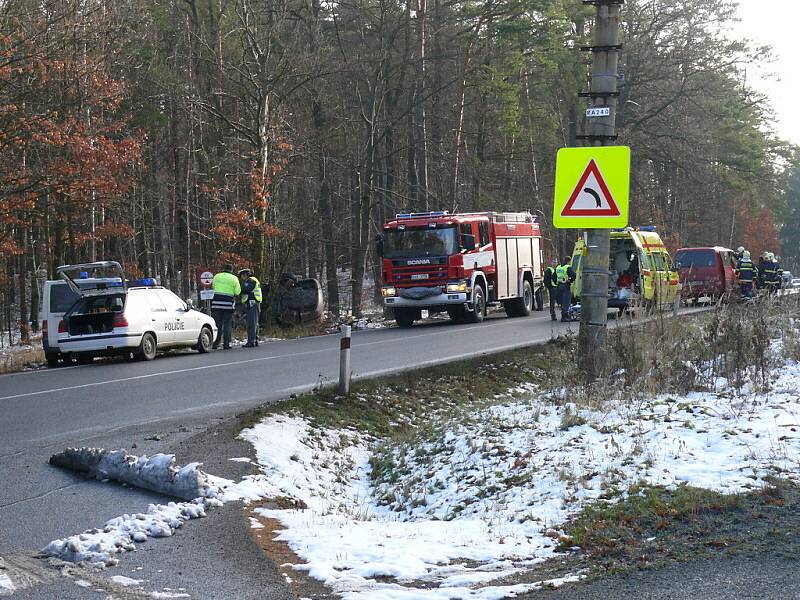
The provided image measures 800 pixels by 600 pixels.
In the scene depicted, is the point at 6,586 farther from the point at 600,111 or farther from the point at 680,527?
the point at 600,111

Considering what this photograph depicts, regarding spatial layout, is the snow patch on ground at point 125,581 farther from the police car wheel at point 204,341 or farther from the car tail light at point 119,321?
the police car wheel at point 204,341

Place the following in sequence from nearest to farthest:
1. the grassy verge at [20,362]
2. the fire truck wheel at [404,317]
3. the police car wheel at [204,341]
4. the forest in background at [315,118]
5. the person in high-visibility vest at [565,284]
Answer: the grassy verge at [20,362]
the police car wheel at [204,341]
the person in high-visibility vest at [565,284]
the forest in background at [315,118]
the fire truck wheel at [404,317]

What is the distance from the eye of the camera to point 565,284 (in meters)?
27.0

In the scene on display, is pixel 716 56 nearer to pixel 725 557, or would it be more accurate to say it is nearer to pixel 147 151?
pixel 147 151

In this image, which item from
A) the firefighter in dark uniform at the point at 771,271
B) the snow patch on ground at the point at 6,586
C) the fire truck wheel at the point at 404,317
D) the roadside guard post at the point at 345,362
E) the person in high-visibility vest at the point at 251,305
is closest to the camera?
the snow patch on ground at the point at 6,586

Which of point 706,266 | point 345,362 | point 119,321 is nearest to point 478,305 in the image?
point 706,266

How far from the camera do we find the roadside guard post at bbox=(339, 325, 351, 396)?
1325 cm

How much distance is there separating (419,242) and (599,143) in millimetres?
17170

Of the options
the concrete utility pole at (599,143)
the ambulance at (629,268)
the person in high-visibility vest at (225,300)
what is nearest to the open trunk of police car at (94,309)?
the person in high-visibility vest at (225,300)

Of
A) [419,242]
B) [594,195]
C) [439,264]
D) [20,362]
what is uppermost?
[594,195]

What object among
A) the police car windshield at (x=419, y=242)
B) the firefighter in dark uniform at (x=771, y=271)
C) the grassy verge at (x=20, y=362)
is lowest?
the grassy verge at (x=20, y=362)

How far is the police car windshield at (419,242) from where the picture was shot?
28125mm

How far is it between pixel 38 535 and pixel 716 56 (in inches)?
1681

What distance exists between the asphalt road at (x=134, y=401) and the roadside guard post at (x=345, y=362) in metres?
0.94
